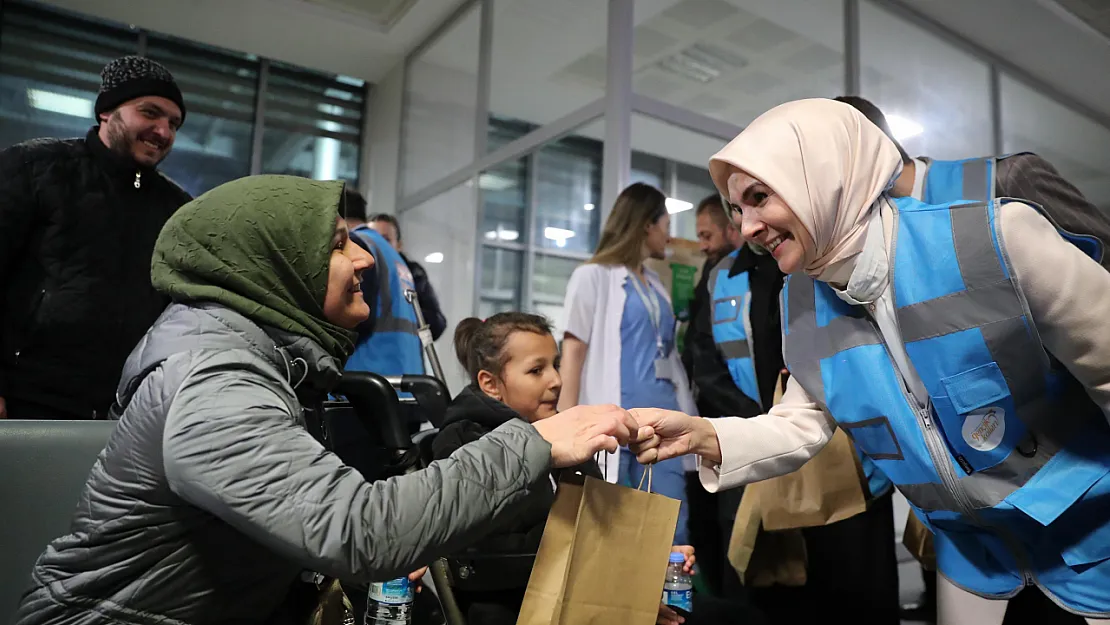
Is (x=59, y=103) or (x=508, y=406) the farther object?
(x=59, y=103)

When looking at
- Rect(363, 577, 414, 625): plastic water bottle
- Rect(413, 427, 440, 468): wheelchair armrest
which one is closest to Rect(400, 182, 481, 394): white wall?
Rect(413, 427, 440, 468): wheelchair armrest

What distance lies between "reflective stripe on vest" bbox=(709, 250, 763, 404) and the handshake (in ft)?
3.31

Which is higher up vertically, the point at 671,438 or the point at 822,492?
the point at 671,438

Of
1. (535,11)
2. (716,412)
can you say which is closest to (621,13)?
(535,11)

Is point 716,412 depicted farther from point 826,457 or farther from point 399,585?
point 399,585

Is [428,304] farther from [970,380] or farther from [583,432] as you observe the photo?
[970,380]

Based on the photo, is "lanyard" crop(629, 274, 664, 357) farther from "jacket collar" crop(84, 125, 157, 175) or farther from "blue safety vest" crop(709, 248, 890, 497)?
"jacket collar" crop(84, 125, 157, 175)

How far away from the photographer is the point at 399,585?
3.73 ft

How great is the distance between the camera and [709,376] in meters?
2.39

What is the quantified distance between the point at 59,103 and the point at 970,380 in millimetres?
6840

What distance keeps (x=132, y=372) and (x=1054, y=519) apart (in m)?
1.33

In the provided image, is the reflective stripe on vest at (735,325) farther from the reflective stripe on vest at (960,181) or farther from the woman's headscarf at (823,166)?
the woman's headscarf at (823,166)

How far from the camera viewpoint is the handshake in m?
0.94

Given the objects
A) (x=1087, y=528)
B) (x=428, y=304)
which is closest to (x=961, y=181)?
(x=1087, y=528)
